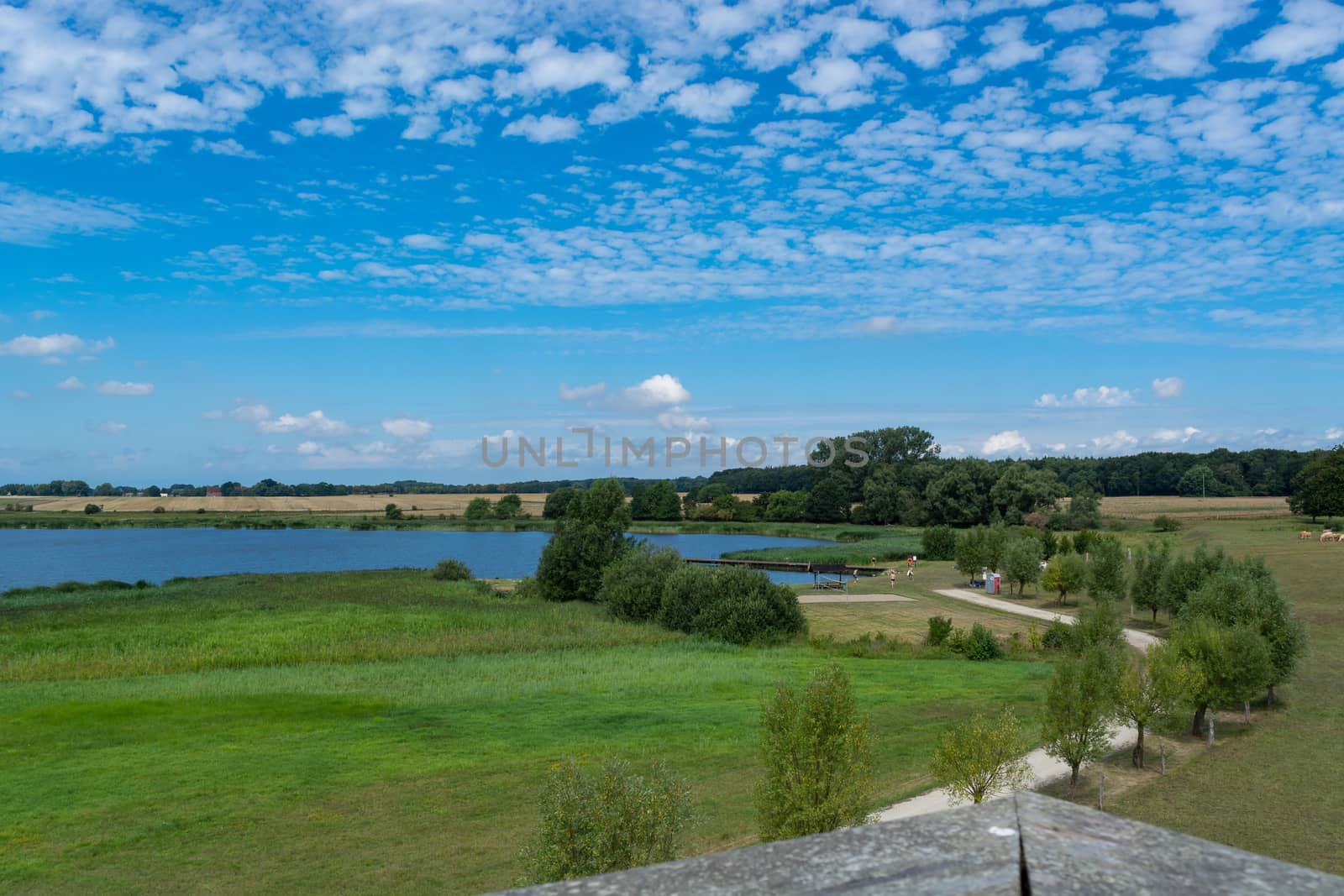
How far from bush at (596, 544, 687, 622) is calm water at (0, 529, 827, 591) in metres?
25.3

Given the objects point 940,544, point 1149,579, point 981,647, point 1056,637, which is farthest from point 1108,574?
point 940,544

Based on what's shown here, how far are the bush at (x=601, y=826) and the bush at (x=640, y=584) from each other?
121 feet

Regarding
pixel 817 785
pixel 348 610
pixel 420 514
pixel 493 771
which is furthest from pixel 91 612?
pixel 420 514

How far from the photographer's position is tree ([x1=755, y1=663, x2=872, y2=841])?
43.4 feet

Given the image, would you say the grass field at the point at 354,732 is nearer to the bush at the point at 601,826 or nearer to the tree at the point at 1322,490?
the bush at the point at 601,826

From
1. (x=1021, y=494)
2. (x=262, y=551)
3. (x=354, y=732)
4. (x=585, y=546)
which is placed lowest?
(x=262, y=551)

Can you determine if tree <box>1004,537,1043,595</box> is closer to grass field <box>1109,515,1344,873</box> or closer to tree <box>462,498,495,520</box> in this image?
grass field <box>1109,515,1344,873</box>

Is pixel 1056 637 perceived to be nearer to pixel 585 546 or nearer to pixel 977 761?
pixel 977 761

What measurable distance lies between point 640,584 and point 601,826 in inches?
1534

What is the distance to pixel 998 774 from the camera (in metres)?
17.1

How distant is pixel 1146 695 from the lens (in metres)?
21.9

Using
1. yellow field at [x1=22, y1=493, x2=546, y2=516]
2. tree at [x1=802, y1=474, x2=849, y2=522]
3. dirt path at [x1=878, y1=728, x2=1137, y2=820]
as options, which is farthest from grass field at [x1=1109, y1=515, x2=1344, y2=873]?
yellow field at [x1=22, y1=493, x2=546, y2=516]

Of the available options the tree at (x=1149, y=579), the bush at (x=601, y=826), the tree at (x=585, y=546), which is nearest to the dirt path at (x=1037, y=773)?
the tree at (x=1149, y=579)

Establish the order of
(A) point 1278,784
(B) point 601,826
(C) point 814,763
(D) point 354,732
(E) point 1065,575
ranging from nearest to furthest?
1. (B) point 601,826
2. (C) point 814,763
3. (A) point 1278,784
4. (D) point 354,732
5. (E) point 1065,575
